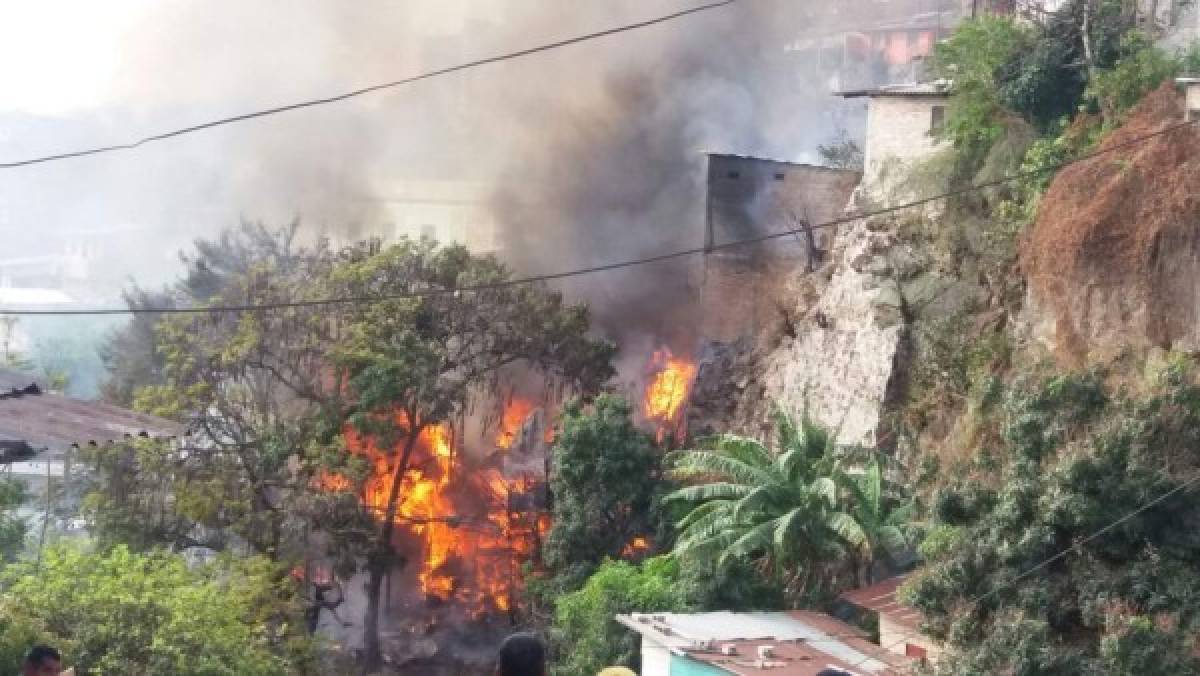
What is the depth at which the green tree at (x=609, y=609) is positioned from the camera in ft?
62.5

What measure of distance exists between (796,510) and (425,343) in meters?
8.03

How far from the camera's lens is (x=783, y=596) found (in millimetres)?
18766

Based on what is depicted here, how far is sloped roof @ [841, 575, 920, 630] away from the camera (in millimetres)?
16156

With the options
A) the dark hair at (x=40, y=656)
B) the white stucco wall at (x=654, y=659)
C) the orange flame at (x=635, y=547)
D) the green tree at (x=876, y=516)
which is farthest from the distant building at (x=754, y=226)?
the dark hair at (x=40, y=656)

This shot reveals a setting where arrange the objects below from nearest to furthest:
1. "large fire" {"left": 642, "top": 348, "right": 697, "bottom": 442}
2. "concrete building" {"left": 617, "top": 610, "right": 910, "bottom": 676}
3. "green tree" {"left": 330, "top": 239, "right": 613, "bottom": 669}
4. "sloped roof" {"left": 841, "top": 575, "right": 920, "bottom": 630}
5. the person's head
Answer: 1. the person's head
2. "concrete building" {"left": 617, "top": 610, "right": 910, "bottom": 676}
3. "sloped roof" {"left": 841, "top": 575, "right": 920, "bottom": 630}
4. "green tree" {"left": 330, "top": 239, "right": 613, "bottom": 669}
5. "large fire" {"left": 642, "top": 348, "right": 697, "bottom": 442}

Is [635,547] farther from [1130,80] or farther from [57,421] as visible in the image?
[57,421]

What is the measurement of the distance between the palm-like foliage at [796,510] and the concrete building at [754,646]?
0.80m

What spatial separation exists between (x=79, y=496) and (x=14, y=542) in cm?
806

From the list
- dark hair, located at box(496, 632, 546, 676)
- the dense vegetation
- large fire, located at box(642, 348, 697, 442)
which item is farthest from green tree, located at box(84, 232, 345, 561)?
dark hair, located at box(496, 632, 546, 676)

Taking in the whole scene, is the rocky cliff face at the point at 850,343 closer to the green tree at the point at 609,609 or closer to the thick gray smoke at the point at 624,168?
the green tree at the point at 609,609

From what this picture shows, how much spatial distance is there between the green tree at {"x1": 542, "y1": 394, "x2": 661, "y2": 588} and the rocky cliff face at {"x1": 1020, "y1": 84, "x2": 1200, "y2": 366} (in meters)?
6.60

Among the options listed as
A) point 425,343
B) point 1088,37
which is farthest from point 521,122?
point 1088,37

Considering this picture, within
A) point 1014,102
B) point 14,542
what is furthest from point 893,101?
point 14,542

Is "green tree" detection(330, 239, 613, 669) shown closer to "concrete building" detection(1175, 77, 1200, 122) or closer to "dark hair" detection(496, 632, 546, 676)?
"concrete building" detection(1175, 77, 1200, 122)
